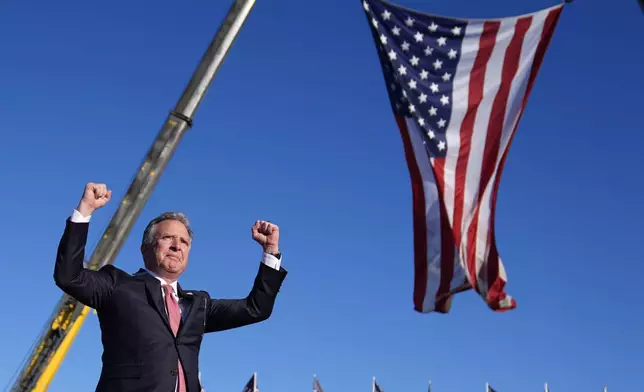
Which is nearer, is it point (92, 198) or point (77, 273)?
point (77, 273)

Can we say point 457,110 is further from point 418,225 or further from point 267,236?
point 267,236

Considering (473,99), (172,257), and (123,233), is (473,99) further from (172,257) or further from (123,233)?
(172,257)

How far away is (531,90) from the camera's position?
30.8 feet

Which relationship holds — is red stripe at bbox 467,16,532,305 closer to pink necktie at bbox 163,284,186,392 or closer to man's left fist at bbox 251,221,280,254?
man's left fist at bbox 251,221,280,254

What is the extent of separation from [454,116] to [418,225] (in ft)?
4.73

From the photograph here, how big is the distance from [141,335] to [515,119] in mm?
6471

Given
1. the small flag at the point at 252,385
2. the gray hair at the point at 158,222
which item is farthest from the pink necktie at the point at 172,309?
the small flag at the point at 252,385

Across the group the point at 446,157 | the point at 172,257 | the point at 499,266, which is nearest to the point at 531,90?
the point at 446,157

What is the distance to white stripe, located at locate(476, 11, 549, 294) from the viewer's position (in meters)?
8.43

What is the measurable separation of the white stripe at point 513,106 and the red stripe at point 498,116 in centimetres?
3

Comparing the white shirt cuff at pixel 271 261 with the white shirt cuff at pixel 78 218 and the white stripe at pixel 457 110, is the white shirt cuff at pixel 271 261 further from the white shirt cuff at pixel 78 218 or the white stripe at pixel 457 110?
the white stripe at pixel 457 110

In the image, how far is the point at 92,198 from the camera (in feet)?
12.6

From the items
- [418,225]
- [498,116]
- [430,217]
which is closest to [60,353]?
[418,225]

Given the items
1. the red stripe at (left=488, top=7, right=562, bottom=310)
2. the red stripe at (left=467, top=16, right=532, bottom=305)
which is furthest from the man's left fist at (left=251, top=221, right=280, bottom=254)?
the red stripe at (left=467, top=16, right=532, bottom=305)
